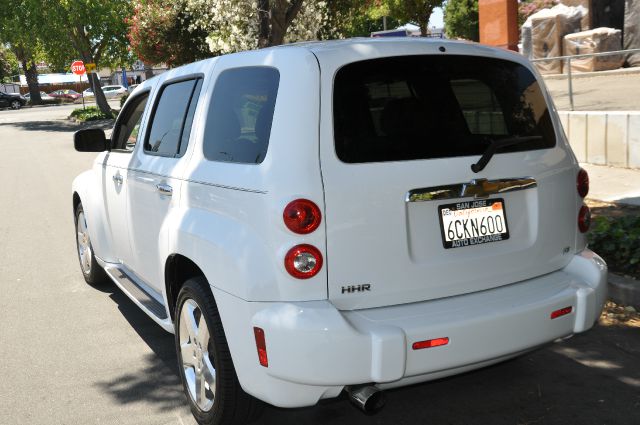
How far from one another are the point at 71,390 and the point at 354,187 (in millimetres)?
2341

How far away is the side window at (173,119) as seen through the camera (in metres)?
3.96

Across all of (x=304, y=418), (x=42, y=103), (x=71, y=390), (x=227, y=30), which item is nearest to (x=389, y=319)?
(x=304, y=418)

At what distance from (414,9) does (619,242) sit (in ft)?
113

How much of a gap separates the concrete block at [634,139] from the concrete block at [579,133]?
0.87 meters

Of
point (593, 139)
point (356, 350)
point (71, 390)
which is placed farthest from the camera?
point (593, 139)

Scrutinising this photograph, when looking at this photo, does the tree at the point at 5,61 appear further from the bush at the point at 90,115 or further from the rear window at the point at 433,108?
the rear window at the point at 433,108

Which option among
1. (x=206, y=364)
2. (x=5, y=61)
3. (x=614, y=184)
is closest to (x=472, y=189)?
(x=206, y=364)

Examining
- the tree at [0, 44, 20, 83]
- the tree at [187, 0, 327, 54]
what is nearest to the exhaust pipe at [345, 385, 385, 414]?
the tree at [187, 0, 327, 54]

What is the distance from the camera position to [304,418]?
A: 12.4ft

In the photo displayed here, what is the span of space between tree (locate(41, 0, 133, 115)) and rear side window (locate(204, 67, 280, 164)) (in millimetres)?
29224

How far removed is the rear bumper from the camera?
2850 mm

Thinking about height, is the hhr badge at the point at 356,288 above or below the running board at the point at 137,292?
above

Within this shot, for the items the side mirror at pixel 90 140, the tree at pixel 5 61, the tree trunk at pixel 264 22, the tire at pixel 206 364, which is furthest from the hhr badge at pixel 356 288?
the tree at pixel 5 61

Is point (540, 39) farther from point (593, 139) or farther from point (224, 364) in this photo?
point (224, 364)
